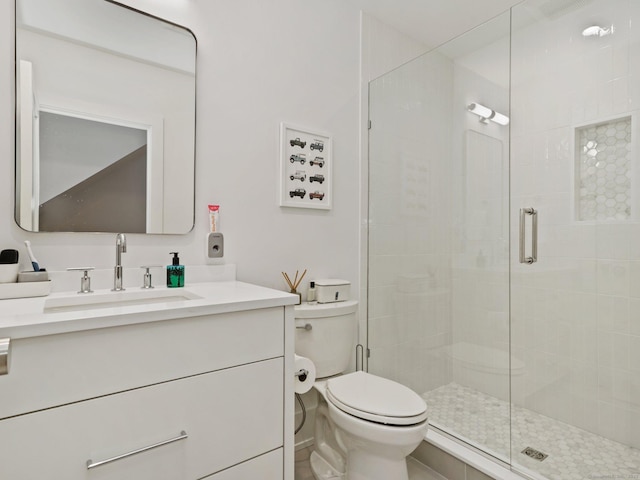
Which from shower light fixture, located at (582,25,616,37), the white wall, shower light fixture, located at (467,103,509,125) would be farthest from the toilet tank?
shower light fixture, located at (582,25,616,37)

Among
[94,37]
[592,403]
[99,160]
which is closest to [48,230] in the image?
[99,160]

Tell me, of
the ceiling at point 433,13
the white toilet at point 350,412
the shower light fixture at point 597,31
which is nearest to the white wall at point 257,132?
the ceiling at point 433,13

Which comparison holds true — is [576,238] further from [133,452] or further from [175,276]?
[133,452]

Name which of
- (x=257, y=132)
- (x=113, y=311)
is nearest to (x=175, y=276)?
(x=113, y=311)

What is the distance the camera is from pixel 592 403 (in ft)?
5.71

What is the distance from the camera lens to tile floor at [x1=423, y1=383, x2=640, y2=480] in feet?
4.87

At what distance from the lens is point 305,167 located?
186 cm

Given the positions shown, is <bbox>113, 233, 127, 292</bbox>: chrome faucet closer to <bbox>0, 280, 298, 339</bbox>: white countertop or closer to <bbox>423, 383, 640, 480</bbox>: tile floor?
<bbox>0, 280, 298, 339</bbox>: white countertop

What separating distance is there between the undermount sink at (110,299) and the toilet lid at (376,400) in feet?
2.20

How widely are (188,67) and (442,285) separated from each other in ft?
5.53

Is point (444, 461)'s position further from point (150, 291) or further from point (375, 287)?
point (150, 291)

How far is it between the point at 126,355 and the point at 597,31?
7.35 ft

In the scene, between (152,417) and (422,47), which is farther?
(422,47)

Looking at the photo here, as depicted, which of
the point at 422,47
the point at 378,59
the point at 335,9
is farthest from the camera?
the point at 422,47
